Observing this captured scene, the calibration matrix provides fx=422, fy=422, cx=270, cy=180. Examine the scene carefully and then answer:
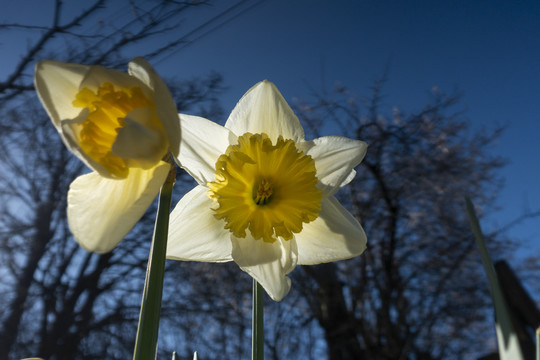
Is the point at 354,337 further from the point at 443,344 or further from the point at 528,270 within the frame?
the point at 528,270

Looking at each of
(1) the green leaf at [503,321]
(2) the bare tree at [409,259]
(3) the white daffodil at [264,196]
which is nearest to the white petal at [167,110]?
(3) the white daffodil at [264,196]

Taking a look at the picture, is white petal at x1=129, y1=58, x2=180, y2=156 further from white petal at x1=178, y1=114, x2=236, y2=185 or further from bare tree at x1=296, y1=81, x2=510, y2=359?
bare tree at x1=296, y1=81, x2=510, y2=359

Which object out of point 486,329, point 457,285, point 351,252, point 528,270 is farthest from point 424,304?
point 351,252

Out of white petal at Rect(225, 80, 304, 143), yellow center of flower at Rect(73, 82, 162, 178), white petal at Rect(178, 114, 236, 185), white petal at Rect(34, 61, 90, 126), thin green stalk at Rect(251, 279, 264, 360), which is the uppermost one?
white petal at Rect(225, 80, 304, 143)

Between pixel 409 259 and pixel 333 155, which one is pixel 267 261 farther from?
pixel 409 259

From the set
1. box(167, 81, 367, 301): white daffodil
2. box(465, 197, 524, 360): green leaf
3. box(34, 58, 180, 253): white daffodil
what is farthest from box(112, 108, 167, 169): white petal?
box(465, 197, 524, 360): green leaf

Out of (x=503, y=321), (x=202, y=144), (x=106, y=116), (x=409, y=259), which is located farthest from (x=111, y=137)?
(x=409, y=259)
